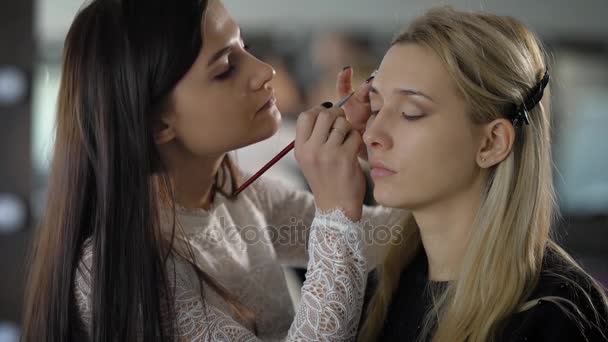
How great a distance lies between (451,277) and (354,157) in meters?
0.25

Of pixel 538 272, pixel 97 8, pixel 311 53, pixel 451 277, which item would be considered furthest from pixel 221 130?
pixel 311 53

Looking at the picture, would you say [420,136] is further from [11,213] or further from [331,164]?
[11,213]

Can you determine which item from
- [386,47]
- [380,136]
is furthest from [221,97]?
[386,47]

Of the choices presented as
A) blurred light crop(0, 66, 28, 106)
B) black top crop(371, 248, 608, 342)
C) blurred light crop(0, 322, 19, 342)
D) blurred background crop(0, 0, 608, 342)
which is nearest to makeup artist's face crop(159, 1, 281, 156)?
black top crop(371, 248, 608, 342)

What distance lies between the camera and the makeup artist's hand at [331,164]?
108 cm

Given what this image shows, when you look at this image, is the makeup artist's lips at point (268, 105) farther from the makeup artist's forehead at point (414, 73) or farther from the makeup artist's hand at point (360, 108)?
the makeup artist's forehead at point (414, 73)

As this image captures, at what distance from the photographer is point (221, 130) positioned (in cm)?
121

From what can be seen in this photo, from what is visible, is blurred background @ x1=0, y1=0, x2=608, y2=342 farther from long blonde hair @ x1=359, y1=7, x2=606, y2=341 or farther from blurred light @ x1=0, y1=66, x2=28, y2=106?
long blonde hair @ x1=359, y1=7, x2=606, y2=341

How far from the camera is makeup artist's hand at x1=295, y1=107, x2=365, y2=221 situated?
1078 mm

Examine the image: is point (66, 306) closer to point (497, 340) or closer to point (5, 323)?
point (497, 340)

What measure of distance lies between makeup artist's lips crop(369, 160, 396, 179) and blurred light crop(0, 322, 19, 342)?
6.18 ft

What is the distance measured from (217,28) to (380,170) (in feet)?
1.21

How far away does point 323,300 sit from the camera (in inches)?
41.5

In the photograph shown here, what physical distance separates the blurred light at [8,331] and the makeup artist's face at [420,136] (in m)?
1.88
